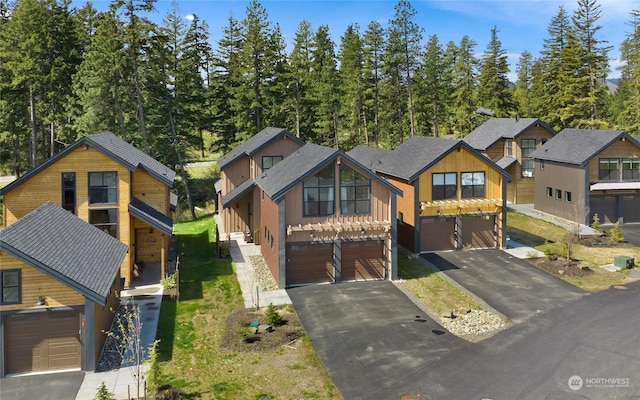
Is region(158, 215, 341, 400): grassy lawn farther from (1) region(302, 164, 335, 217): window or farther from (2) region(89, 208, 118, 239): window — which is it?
(1) region(302, 164, 335, 217): window

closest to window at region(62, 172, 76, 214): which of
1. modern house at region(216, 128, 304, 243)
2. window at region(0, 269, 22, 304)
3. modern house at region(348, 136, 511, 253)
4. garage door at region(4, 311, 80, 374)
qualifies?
window at region(0, 269, 22, 304)

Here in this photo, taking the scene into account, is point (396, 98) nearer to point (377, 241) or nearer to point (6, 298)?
point (377, 241)

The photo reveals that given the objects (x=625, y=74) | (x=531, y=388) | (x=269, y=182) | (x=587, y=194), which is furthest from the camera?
(x=625, y=74)

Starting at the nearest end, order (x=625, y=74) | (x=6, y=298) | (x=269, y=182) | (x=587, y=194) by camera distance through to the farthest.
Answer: (x=6, y=298) → (x=269, y=182) → (x=587, y=194) → (x=625, y=74)

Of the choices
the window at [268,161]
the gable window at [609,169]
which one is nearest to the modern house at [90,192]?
the window at [268,161]

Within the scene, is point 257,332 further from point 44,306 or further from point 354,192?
point 354,192

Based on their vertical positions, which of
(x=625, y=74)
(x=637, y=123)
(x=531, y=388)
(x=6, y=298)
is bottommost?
(x=531, y=388)

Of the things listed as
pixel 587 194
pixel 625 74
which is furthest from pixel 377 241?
pixel 625 74
